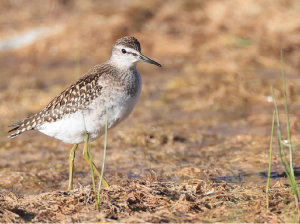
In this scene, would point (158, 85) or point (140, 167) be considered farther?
point (158, 85)

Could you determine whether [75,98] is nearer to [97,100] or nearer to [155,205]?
[97,100]

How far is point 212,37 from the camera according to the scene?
13156 mm

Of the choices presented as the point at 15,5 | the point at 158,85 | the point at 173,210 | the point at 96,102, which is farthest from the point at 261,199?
the point at 15,5

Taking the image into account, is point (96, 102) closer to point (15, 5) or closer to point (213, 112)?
point (213, 112)

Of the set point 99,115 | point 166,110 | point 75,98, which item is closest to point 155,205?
point 99,115

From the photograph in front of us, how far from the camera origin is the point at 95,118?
561cm

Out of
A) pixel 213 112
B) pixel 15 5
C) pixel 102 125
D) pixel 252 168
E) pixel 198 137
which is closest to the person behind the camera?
pixel 102 125

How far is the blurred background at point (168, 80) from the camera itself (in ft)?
22.6

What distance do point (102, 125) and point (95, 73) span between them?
799 millimetres

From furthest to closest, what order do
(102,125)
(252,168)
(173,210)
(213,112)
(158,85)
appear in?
1. (158,85)
2. (213,112)
3. (252,168)
4. (102,125)
5. (173,210)

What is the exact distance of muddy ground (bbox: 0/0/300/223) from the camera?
4.66 meters

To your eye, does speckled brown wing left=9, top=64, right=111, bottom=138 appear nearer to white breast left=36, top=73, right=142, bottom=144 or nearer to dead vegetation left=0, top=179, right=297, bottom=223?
white breast left=36, top=73, right=142, bottom=144

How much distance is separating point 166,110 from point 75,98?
4.03m

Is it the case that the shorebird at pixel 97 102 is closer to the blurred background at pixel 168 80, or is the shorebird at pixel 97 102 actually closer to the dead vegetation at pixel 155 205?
the blurred background at pixel 168 80
